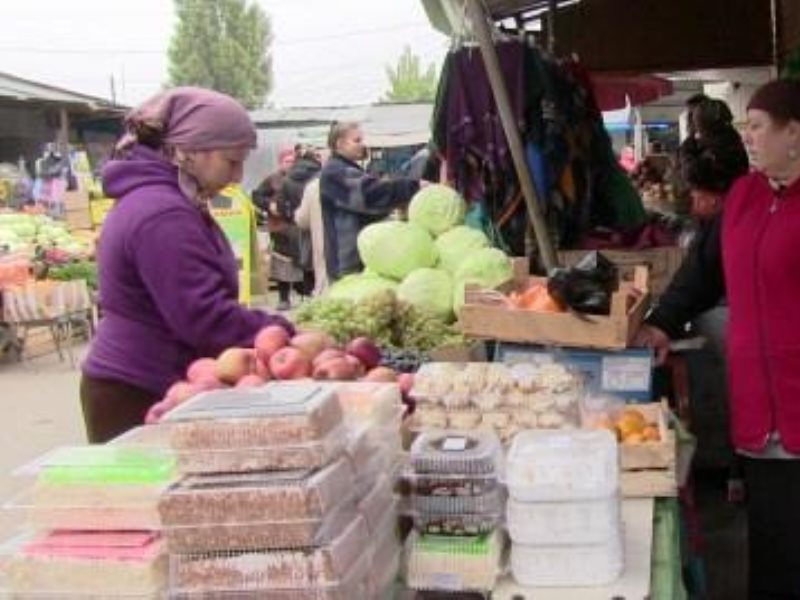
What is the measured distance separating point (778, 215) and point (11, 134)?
23961mm

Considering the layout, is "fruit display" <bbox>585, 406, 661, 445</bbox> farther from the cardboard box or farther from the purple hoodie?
the purple hoodie

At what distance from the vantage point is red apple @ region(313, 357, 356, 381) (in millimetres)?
2709

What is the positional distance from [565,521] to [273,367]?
37.3 inches

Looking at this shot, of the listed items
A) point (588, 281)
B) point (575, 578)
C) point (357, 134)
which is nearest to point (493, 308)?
point (588, 281)

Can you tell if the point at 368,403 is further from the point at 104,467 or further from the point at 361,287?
the point at 361,287

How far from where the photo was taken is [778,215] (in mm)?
3432

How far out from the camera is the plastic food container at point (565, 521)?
2.05 meters

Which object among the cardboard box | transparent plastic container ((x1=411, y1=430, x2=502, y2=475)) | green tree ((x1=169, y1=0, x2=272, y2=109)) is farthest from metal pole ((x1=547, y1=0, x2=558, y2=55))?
green tree ((x1=169, y1=0, x2=272, y2=109))

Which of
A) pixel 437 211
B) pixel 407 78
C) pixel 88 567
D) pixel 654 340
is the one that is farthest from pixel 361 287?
pixel 407 78

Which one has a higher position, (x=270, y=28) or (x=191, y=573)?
(x=270, y=28)

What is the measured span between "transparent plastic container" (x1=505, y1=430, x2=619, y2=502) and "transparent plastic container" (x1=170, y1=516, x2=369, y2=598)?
38 cm

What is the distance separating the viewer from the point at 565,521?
6.74 ft

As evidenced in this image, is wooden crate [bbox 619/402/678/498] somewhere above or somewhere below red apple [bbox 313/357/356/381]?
below

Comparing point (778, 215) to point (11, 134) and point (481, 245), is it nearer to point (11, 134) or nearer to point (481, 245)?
point (481, 245)
